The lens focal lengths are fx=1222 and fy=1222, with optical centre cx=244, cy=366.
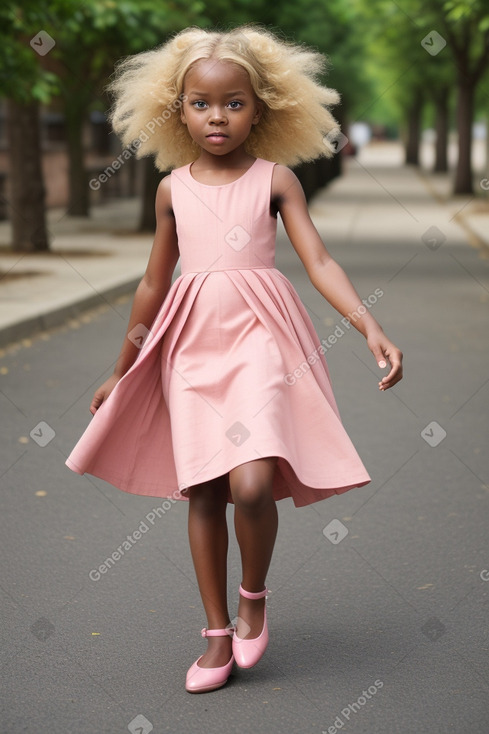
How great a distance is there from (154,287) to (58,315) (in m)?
7.59

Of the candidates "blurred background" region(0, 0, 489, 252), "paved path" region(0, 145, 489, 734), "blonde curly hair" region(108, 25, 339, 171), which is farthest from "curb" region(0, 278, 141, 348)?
"blonde curly hair" region(108, 25, 339, 171)

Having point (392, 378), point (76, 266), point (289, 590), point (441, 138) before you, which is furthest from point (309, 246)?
point (441, 138)

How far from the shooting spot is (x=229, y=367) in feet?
11.1

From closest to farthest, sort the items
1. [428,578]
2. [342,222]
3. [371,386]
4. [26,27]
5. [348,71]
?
[428,578] → [371,386] → [26,27] → [342,222] → [348,71]

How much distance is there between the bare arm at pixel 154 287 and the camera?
3.58 m

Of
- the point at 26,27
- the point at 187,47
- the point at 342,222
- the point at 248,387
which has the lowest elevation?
the point at 342,222

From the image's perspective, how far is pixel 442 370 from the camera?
8.63m

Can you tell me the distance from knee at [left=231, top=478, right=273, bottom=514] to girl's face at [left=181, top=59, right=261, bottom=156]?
0.95 metres

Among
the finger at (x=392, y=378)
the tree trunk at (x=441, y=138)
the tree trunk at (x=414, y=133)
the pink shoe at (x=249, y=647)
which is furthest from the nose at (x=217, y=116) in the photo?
the tree trunk at (x=414, y=133)

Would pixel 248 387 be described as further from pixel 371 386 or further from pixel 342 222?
pixel 342 222

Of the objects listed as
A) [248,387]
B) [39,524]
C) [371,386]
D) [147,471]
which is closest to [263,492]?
[248,387]

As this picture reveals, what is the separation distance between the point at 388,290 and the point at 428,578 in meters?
9.63

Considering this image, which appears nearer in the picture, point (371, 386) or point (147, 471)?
point (147, 471)

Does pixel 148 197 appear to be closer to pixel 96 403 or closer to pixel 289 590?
pixel 289 590
